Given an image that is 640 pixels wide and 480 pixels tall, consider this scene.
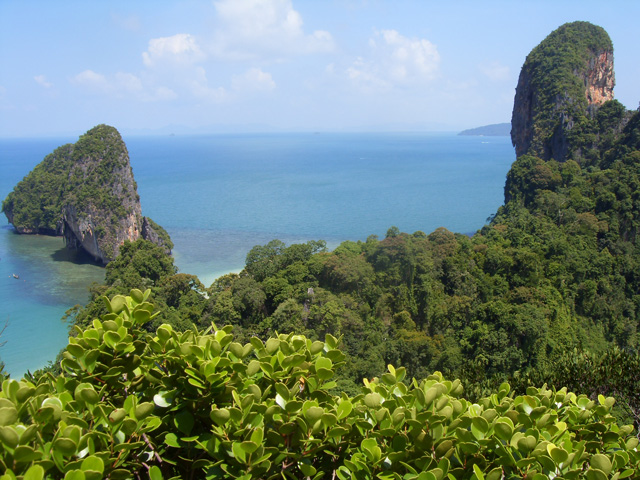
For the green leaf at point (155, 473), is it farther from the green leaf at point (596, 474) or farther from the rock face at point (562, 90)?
the rock face at point (562, 90)

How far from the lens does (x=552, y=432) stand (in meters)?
2.20

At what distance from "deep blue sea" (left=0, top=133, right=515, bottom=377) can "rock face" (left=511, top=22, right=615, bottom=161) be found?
324 inches

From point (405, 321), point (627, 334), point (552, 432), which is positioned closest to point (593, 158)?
point (627, 334)

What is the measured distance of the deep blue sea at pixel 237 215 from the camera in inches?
859

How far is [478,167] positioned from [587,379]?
7614 centimetres

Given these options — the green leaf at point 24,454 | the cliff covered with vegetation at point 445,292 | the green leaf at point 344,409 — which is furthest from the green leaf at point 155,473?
the cliff covered with vegetation at point 445,292

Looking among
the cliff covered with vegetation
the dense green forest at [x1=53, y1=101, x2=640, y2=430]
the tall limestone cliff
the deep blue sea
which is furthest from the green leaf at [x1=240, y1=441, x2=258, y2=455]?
the tall limestone cliff

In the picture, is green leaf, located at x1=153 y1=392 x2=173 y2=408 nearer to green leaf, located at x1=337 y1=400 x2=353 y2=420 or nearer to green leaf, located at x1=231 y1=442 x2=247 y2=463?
green leaf, located at x1=231 y1=442 x2=247 y2=463

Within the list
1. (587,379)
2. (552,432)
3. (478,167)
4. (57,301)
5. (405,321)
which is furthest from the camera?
(478,167)

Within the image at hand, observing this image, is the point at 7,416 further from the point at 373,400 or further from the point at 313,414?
the point at 373,400

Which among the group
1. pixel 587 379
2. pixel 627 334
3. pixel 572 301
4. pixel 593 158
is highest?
pixel 593 158

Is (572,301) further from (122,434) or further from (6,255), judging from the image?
(6,255)

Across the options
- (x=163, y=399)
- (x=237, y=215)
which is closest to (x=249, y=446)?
(x=163, y=399)

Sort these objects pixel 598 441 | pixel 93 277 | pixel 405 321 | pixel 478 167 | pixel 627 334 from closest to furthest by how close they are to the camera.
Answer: pixel 598 441, pixel 405 321, pixel 627 334, pixel 93 277, pixel 478 167
